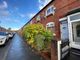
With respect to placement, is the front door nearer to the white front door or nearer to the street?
the white front door

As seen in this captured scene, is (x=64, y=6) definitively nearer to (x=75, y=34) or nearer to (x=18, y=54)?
(x=75, y=34)

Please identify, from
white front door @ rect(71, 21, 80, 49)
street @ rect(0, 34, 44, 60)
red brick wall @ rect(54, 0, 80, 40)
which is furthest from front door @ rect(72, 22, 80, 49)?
street @ rect(0, 34, 44, 60)

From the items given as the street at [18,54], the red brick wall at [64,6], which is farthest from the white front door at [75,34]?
the street at [18,54]

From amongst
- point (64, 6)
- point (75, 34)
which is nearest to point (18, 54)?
point (75, 34)


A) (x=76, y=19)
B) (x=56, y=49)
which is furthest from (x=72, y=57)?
(x=76, y=19)

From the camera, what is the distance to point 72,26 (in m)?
9.48

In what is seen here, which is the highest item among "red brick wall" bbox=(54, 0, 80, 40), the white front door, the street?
"red brick wall" bbox=(54, 0, 80, 40)

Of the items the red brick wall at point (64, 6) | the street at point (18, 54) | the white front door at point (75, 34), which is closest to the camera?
the street at point (18, 54)

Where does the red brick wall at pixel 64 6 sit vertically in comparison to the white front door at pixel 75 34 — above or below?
above

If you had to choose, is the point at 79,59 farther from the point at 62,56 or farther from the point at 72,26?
the point at 72,26

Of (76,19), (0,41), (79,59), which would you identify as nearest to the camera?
(79,59)

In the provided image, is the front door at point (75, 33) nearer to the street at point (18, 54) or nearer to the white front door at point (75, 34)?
the white front door at point (75, 34)

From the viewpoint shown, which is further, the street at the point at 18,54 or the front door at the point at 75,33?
the front door at the point at 75,33

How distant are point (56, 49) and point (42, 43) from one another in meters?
3.88
